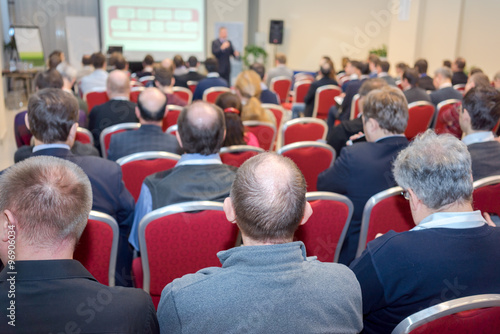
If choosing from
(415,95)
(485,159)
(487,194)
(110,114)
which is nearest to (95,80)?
(110,114)

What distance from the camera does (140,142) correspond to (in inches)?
127

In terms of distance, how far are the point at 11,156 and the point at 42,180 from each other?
5426mm

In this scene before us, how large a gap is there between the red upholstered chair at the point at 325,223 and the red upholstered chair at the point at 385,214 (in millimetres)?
93

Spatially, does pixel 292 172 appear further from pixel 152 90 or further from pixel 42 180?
pixel 152 90

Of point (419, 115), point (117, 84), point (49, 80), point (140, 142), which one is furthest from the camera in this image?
point (419, 115)

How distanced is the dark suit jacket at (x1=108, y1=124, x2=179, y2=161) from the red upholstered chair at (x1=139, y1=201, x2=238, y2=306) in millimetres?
1326

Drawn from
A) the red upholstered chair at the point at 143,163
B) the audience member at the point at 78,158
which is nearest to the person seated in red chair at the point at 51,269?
the audience member at the point at 78,158

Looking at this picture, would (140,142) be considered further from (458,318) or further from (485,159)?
(458,318)

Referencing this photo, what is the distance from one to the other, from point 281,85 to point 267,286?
299 inches

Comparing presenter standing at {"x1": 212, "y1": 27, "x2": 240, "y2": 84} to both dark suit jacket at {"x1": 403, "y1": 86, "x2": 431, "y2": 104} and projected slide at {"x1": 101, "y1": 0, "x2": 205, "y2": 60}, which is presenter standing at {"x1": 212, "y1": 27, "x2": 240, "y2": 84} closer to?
projected slide at {"x1": 101, "y1": 0, "x2": 205, "y2": 60}

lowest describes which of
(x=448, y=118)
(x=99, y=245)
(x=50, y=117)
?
(x=99, y=245)

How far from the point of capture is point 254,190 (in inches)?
50.9

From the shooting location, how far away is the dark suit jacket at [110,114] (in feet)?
14.3

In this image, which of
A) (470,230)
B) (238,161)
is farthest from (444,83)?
(470,230)
